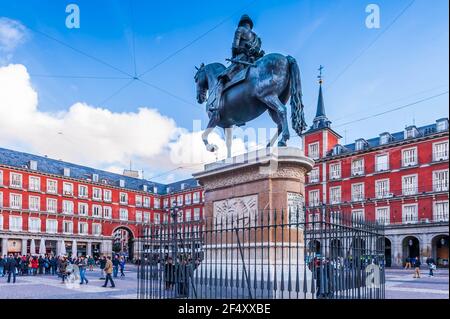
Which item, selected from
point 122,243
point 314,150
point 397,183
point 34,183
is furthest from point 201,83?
point 122,243

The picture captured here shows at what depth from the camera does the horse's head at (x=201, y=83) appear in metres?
10.7

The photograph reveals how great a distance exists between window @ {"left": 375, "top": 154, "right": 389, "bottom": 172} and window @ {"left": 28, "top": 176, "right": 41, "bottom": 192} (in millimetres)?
42266

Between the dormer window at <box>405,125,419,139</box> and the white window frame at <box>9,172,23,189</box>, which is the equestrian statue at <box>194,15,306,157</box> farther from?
the white window frame at <box>9,172,23,189</box>

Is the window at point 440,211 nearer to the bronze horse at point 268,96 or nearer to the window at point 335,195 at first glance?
the window at point 335,195

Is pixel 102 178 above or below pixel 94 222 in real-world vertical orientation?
above

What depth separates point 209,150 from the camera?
961cm

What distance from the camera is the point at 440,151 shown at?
37781mm

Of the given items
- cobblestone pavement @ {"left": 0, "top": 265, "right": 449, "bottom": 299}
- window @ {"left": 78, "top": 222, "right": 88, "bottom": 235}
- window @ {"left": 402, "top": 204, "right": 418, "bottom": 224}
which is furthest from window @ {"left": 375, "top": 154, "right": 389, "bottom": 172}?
window @ {"left": 78, "top": 222, "right": 88, "bottom": 235}

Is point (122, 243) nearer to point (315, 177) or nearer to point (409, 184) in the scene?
point (315, 177)

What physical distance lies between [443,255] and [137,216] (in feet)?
146

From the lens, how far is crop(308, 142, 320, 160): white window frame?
50.0 m

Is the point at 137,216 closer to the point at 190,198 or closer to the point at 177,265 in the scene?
the point at 190,198
